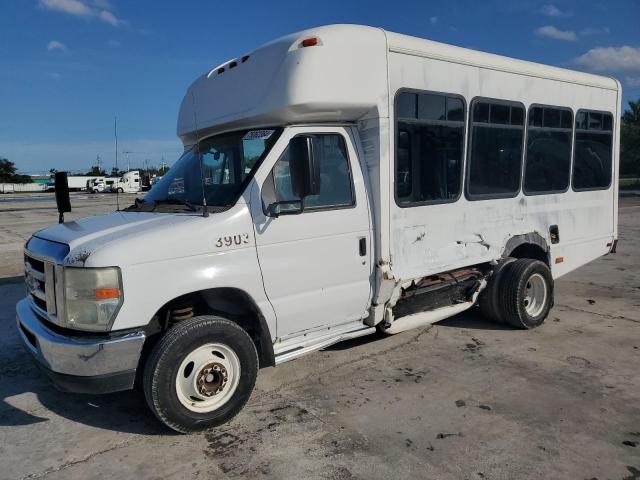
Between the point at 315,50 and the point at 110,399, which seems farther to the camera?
the point at 110,399

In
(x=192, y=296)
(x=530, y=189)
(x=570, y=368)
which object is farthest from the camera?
(x=530, y=189)

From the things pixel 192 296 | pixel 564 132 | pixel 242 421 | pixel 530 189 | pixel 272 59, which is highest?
pixel 272 59

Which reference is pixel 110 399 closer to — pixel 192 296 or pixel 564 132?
pixel 192 296

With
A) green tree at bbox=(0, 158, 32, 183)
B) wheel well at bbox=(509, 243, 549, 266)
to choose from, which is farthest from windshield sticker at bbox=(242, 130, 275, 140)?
green tree at bbox=(0, 158, 32, 183)

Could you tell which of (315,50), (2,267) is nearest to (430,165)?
(315,50)

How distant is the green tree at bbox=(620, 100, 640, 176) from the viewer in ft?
161

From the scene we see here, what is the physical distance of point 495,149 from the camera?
590 centimetres

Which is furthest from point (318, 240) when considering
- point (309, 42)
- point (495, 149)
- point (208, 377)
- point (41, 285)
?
point (495, 149)

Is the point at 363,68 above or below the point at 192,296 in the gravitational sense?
above

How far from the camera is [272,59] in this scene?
14.4 feet

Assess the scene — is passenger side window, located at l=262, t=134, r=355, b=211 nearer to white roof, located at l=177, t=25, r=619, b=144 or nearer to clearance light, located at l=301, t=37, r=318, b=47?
white roof, located at l=177, t=25, r=619, b=144

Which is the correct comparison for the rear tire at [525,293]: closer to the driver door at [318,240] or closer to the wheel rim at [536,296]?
the wheel rim at [536,296]

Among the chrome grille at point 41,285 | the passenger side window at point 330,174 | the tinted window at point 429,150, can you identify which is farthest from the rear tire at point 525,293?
the chrome grille at point 41,285

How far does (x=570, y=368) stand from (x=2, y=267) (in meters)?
10.7
